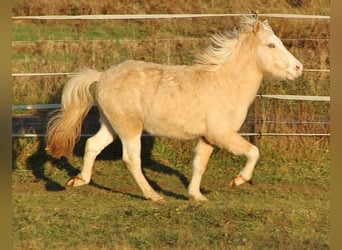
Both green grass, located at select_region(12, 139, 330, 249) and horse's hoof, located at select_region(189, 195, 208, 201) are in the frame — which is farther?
horse's hoof, located at select_region(189, 195, 208, 201)

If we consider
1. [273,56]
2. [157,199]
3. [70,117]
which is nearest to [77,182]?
[70,117]

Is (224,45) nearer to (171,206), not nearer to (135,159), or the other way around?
(135,159)

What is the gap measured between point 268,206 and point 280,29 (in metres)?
7.00

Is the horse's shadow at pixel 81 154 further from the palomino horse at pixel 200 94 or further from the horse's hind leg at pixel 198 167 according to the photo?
the palomino horse at pixel 200 94

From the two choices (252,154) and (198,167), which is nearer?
(252,154)

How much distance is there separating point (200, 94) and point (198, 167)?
763 millimetres

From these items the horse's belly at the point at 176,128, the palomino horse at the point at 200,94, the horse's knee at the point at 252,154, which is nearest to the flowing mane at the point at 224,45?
the palomino horse at the point at 200,94

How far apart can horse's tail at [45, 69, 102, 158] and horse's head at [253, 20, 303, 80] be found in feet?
→ 5.67

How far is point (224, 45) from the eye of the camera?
24.0 feet

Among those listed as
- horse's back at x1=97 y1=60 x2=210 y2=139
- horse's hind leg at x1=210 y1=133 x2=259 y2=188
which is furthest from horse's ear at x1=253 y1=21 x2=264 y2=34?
horse's hind leg at x1=210 y1=133 x2=259 y2=188

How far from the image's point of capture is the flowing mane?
727 cm

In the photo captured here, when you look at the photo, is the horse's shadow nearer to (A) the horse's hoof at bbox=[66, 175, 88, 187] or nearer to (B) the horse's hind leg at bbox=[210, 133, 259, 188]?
(A) the horse's hoof at bbox=[66, 175, 88, 187]

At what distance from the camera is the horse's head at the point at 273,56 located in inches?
279

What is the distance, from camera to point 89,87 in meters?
7.49
